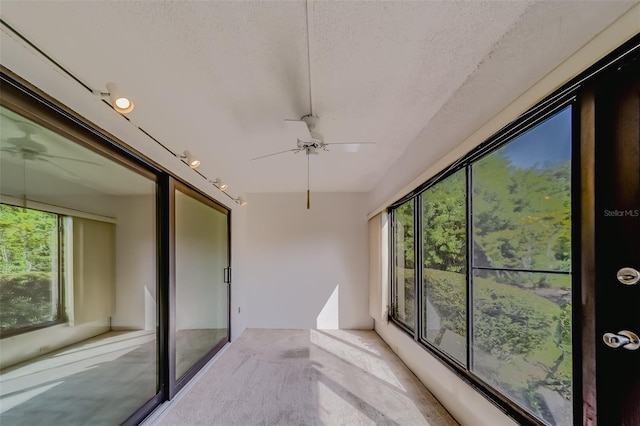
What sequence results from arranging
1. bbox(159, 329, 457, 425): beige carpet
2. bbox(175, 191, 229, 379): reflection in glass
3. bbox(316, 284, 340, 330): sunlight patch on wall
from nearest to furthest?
bbox(159, 329, 457, 425): beige carpet < bbox(175, 191, 229, 379): reflection in glass < bbox(316, 284, 340, 330): sunlight patch on wall

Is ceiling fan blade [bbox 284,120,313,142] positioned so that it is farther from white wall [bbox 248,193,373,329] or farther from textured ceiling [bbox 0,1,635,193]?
white wall [bbox 248,193,373,329]

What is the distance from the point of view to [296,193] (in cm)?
564

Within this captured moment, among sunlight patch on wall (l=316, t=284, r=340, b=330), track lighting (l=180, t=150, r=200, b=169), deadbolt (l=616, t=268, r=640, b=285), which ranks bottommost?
sunlight patch on wall (l=316, t=284, r=340, b=330)

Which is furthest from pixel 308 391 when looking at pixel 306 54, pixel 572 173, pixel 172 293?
pixel 306 54

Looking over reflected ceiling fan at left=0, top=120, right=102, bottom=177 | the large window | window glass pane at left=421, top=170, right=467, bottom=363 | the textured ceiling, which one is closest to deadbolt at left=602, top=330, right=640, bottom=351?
the large window

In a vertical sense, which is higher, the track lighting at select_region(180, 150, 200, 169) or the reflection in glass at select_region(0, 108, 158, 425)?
the track lighting at select_region(180, 150, 200, 169)

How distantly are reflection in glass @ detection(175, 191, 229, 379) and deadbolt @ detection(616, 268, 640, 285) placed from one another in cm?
313

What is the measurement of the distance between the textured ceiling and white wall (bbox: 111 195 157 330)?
673 millimetres

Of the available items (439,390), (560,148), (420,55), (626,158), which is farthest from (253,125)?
(439,390)

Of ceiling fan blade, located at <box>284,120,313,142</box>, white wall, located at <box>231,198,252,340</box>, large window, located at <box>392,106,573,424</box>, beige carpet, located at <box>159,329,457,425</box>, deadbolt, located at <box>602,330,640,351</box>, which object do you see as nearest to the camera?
deadbolt, located at <box>602,330,640,351</box>

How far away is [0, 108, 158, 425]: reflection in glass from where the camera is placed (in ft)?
4.68

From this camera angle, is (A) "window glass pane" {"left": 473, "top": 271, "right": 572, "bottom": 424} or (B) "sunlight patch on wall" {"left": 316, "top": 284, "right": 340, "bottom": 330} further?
(B) "sunlight patch on wall" {"left": 316, "top": 284, "right": 340, "bottom": 330}

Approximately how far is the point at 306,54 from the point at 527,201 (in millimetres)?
1608

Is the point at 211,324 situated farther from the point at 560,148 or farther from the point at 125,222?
the point at 560,148
